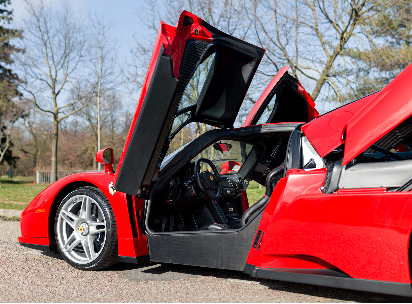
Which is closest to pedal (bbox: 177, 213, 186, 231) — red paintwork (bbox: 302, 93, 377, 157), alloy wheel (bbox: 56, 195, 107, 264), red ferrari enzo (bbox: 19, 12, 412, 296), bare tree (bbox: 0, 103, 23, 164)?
red ferrari enzo (bbox: 19, 12, 412, 296)

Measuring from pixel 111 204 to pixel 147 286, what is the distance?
85cm

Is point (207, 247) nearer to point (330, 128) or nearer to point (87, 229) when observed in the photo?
point (87, 229)

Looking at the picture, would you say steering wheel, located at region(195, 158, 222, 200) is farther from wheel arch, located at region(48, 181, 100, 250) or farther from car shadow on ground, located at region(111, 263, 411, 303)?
wheel arch, located at region(48, 181, 100, 250)

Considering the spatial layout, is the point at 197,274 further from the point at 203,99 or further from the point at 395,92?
the point at 395,92

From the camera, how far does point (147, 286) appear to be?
279 centimetres

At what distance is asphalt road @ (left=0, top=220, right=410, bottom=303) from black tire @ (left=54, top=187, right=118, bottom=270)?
0.12 m

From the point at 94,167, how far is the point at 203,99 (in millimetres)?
34804

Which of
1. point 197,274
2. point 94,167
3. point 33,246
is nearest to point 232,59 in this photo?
point 197,274

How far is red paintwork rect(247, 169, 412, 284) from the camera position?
200cm

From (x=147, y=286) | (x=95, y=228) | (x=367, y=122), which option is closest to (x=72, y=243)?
(x=95, y=228)

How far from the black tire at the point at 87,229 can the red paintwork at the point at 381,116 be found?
2119 millimetres

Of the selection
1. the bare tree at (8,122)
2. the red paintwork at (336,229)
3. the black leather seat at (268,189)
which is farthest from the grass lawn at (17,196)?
the bare tree at (8,122)

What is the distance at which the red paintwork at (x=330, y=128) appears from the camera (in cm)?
223

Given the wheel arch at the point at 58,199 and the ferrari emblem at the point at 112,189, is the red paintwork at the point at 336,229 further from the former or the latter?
the wheel arch at the point at 58,199
